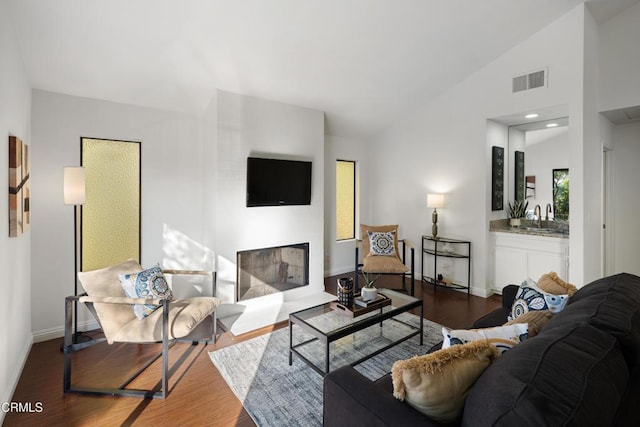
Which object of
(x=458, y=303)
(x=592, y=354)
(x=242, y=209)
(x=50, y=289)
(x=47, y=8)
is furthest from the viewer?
(x=458, y=303)

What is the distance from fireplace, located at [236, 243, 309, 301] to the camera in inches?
151

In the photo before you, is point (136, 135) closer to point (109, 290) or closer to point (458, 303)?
point (109, 290)

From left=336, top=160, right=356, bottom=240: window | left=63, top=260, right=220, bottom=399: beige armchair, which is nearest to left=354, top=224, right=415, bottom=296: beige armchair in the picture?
left=336, top=160, right=356, bottom=240: window

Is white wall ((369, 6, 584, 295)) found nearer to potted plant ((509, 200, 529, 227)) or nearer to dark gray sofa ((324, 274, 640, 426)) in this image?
potted plant ((509, 200, 529, 227))

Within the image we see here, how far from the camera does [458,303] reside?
161 inches

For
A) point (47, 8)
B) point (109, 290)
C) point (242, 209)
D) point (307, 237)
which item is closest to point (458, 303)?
point (307, 237)

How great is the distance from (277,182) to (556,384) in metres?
3.39

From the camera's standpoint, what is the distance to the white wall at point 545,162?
4270mm

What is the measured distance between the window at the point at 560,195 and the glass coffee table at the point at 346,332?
2795mm

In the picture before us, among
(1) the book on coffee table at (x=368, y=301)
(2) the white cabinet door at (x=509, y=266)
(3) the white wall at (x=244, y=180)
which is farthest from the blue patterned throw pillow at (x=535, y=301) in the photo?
(3) the white wall at (x=244, y=180)

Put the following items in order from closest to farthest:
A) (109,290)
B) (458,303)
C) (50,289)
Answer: (109,290) → (50,289) → (458,303)

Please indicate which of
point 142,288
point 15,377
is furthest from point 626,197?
point 15,377

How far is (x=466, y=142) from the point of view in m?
4.48

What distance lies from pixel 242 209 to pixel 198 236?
69 centimetres
